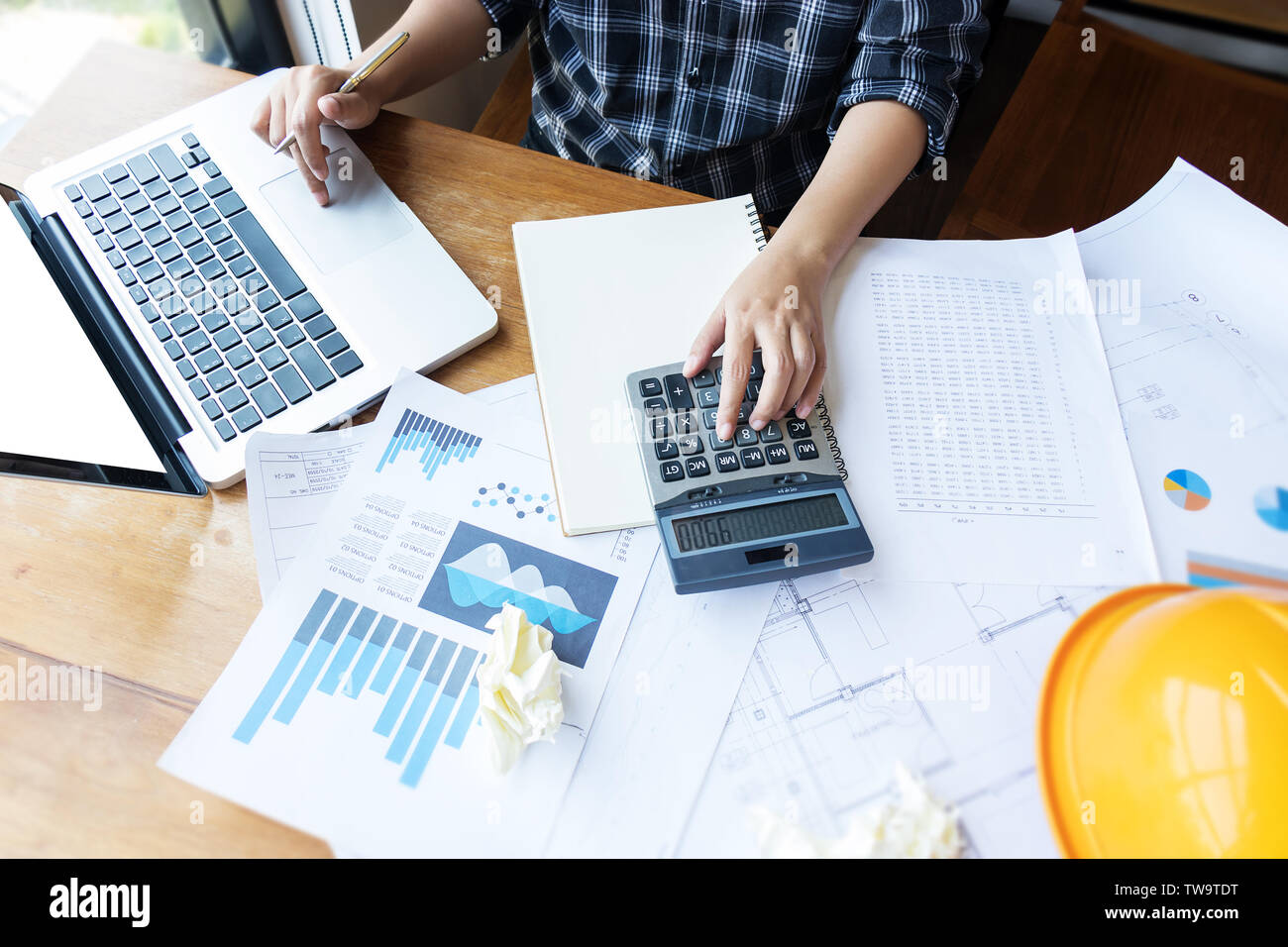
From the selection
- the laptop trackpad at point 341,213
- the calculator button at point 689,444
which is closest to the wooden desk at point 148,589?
the laptop trackpad at point 341,213

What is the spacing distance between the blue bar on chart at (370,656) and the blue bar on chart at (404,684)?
0.02 meters

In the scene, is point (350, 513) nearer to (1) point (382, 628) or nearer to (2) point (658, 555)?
(1) point (382, 628)

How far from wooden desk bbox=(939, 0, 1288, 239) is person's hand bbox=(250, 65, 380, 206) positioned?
602 mm

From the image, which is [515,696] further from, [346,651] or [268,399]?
[268,399]

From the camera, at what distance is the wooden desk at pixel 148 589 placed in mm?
432

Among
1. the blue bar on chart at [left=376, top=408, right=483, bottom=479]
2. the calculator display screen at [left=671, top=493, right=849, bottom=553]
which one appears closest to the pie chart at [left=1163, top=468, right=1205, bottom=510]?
the calculator display screen at [left=671, top=493, right=849, bottom=553]

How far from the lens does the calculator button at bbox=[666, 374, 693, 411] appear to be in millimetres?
542

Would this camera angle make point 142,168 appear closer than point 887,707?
No

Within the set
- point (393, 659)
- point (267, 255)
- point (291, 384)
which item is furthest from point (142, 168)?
point (393, 659)

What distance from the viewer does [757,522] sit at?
0.50 metres

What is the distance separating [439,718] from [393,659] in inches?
1.9

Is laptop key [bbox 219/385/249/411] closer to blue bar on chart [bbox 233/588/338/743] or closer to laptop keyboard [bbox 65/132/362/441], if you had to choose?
laptop keyboard [bbox 65/132/362/441]

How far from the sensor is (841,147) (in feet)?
2.14
